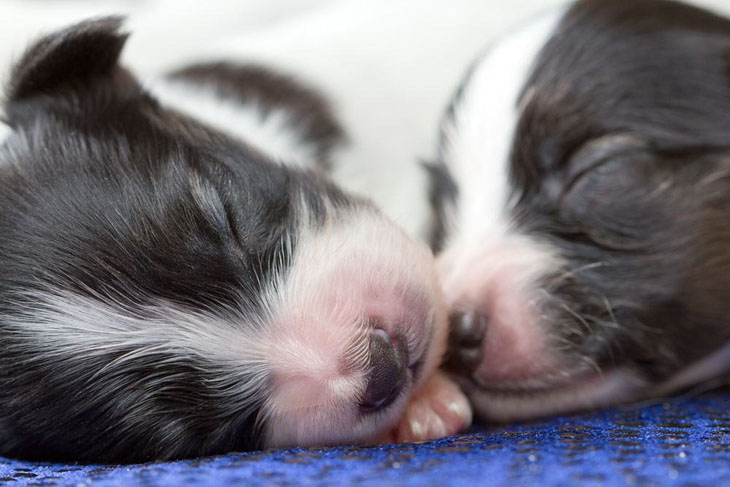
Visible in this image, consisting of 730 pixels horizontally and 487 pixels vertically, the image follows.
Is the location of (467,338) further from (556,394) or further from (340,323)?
(340,323)

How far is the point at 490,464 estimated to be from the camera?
1.17 m

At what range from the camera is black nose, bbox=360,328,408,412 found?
1.48 m

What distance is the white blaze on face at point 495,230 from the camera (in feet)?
5.78

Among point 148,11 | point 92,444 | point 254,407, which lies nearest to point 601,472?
point 254,407

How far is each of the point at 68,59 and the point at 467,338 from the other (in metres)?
1.14

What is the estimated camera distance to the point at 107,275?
1479 millimetres

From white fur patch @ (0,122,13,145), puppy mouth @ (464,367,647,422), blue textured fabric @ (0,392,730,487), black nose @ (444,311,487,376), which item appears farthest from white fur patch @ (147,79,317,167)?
blue textured fabric @ (0,392,730,487)

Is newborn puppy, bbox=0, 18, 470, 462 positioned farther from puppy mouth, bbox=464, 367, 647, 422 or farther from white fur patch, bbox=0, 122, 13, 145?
white fur patch, bbox=0, 122, 13, 145

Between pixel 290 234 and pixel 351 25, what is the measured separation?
5.68 ft

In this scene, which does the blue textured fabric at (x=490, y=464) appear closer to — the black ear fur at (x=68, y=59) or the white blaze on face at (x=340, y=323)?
the white blaze on face at (x=340, y=323)

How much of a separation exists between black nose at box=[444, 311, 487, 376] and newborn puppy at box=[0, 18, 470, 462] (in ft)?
0.33

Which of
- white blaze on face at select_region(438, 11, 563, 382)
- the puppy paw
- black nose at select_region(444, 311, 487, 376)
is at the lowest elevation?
the puppy paw

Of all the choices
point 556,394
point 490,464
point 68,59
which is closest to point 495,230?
point 556,394

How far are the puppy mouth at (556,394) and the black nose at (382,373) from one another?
0.35 m
